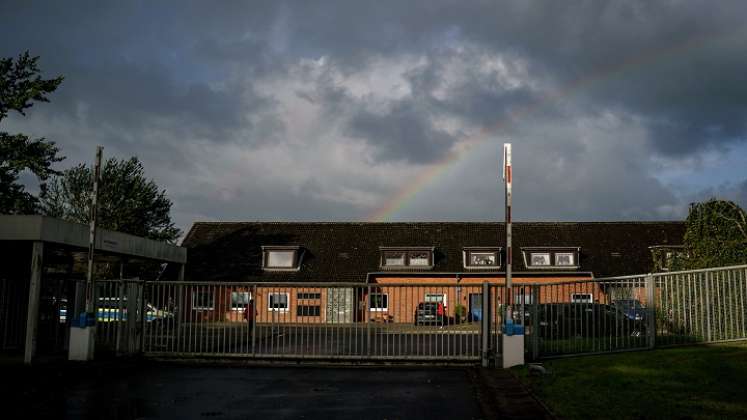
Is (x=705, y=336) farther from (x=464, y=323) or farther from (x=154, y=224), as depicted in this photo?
(x=154, y=224)

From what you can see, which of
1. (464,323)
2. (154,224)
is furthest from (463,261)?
(154,224)

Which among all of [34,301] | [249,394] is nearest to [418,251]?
[34,301]

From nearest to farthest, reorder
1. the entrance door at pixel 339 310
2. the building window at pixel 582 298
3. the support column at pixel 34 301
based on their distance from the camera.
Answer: the support column at pixel 34 301, the building window at pixel 582 298, the entrance door at pixel 339 310

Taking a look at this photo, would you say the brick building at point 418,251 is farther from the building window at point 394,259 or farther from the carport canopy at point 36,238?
the carport canopy at point 36,238

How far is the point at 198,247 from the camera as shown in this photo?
5272 cm

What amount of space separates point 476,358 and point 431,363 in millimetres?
1193

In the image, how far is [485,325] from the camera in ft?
55.9

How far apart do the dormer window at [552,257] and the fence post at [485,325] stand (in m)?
31.9

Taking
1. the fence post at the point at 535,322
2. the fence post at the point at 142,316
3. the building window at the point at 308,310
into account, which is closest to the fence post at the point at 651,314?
the fence post at the point at 535,322

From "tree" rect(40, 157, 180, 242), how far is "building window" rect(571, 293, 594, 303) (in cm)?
5766

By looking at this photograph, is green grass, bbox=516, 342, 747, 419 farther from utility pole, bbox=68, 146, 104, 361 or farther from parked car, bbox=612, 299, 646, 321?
utility pole, bbox=68, 146, 104, 361

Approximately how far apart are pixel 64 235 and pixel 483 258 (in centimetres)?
3437

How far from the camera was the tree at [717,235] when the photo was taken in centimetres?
2316

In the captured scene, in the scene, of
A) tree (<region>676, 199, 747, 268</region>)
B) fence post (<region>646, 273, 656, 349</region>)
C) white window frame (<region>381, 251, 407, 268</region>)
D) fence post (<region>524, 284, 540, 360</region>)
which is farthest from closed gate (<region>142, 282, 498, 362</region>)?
white window frame (<region>381, 251, 407, 268</region>)
